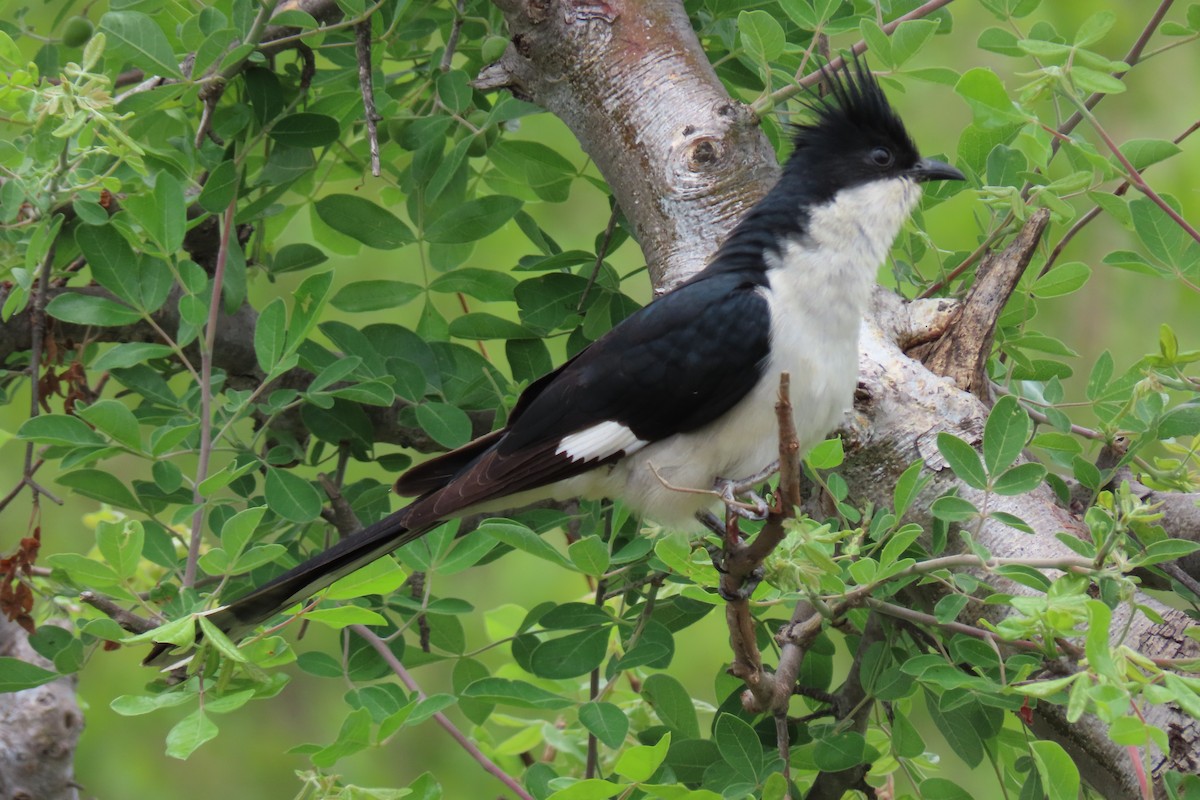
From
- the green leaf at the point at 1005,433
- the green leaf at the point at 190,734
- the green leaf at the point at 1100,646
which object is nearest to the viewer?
the green leaf at the point at 1100,646

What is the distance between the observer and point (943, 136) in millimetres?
4781

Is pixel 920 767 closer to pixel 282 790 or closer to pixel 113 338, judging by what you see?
pixel 113 338

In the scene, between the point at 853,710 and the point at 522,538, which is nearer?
the point at 522,538

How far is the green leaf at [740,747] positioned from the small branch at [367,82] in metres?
1.14

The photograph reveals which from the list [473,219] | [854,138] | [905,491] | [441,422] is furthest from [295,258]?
[905,491]

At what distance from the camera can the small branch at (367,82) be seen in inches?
86.0

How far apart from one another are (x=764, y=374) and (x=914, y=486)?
1.55ft

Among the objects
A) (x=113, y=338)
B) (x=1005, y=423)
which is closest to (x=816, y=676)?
(x=1005, y=423)

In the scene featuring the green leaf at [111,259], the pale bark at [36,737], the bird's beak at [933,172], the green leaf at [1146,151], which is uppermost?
the green leaf at [111,259]

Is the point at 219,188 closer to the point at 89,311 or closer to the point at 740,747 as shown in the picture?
the point at 89,311

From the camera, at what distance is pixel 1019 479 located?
69.2 inches

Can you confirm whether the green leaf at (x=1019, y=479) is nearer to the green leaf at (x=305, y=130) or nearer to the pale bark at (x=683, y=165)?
the pale bark at (x=683, y=165)

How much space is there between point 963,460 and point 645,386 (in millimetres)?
607

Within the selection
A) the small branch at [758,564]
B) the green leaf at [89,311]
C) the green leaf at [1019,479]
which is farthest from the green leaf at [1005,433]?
the green leaf at [89,311]
